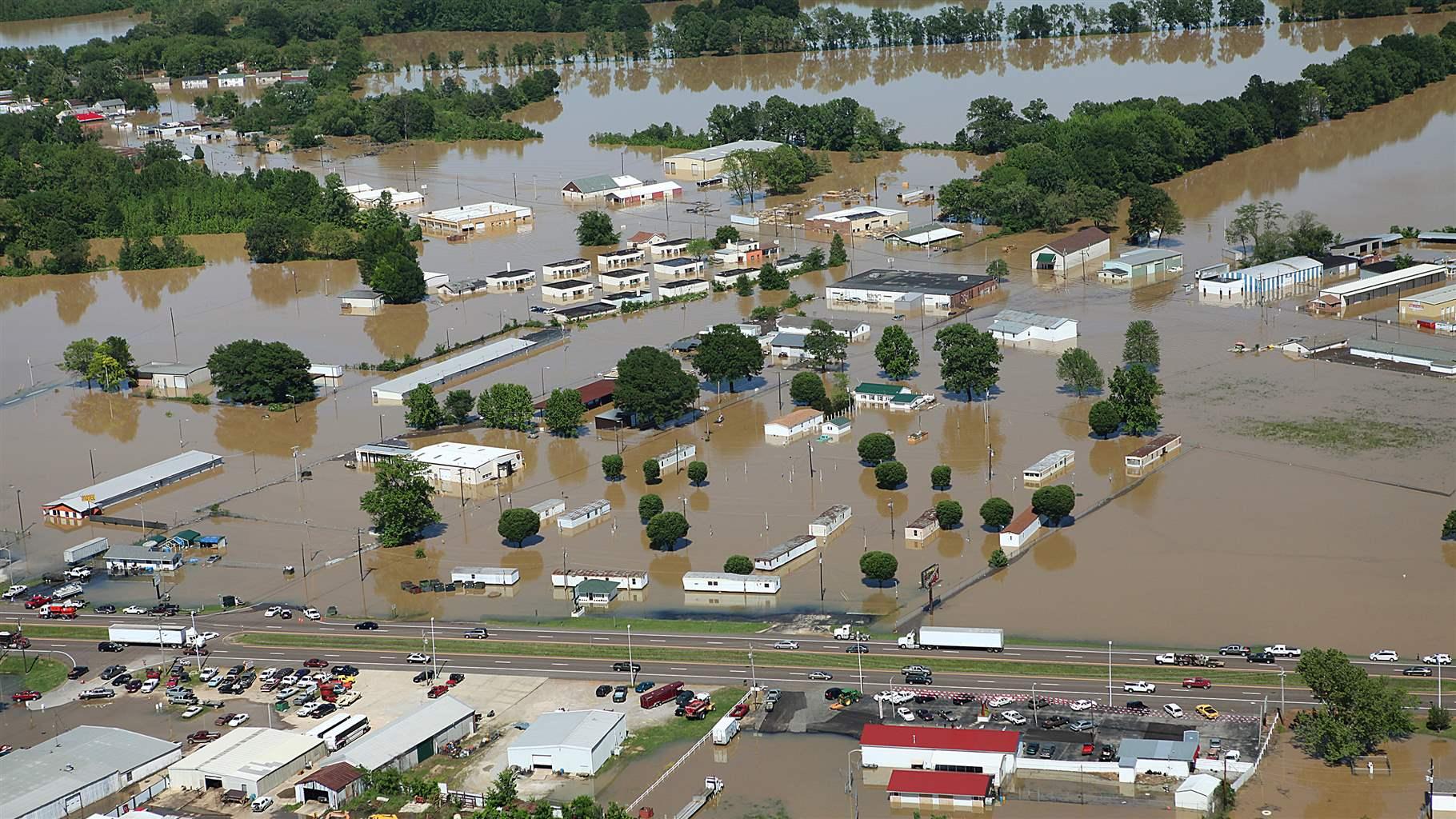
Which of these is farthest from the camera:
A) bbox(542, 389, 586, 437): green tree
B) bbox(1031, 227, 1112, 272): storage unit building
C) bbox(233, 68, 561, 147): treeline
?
bbox(233, 68, 561, 147): treeline

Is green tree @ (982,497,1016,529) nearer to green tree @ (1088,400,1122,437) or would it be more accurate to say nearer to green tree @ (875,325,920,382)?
green tree @ (1088,400,1122,437)

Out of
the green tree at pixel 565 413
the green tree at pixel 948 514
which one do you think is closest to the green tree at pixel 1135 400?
the green tree at pixel 948 514

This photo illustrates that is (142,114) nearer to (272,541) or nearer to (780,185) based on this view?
(780,185)

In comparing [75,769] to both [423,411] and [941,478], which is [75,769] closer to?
[423,411]

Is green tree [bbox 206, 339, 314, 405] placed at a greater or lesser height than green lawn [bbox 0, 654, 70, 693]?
greater

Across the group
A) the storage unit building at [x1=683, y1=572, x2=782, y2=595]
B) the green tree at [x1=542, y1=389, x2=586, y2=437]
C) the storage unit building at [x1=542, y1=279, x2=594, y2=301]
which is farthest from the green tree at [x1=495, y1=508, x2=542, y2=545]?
the storage unit building at [x1=542, y1=279, x2=594, y2=301]

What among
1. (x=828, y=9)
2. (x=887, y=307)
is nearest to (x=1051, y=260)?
(x=887, y=307)

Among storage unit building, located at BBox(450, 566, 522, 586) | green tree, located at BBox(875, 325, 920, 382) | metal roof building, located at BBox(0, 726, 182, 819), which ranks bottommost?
metal roof building, located at BBox(0, 726, 182, 819)
